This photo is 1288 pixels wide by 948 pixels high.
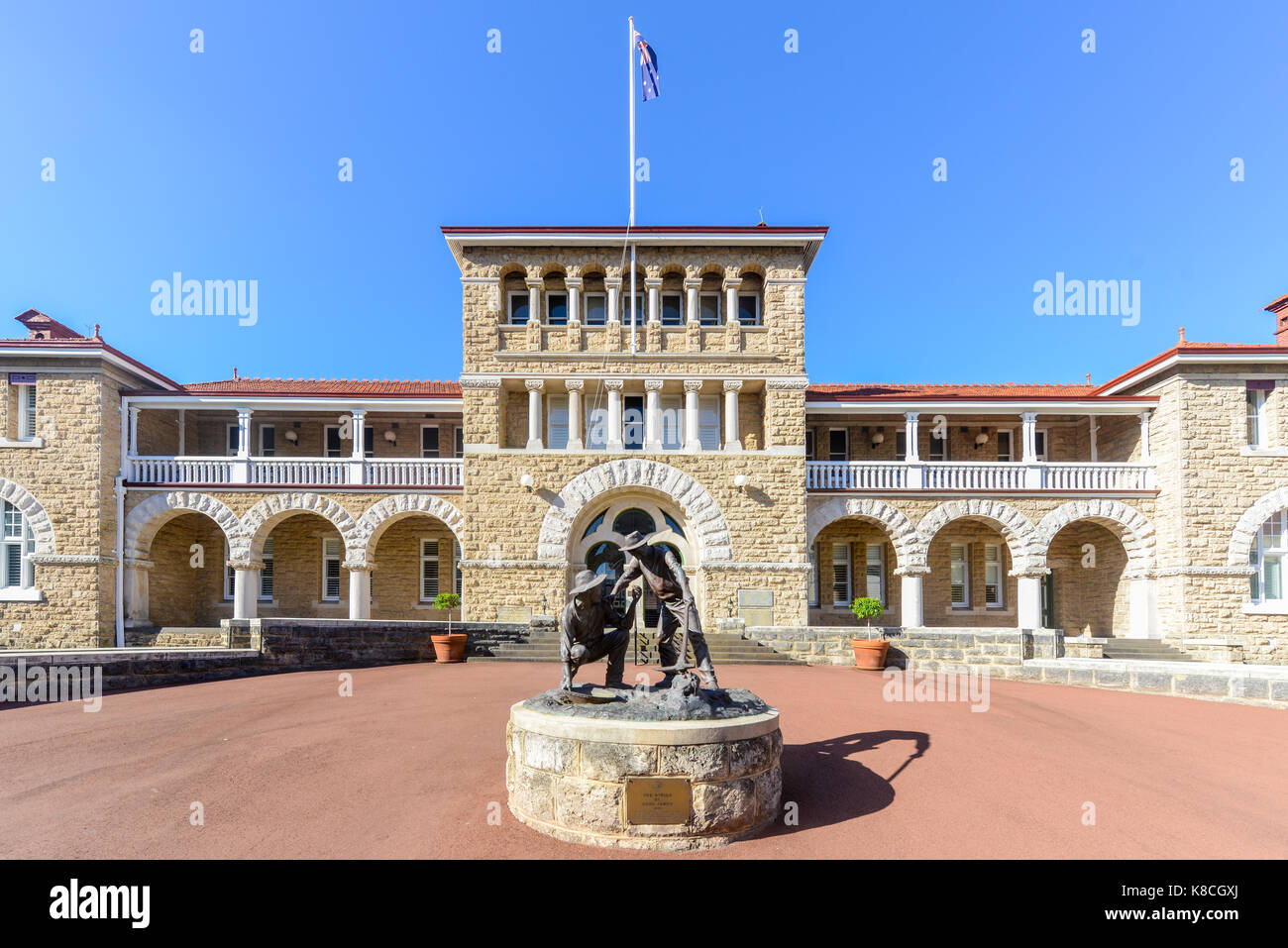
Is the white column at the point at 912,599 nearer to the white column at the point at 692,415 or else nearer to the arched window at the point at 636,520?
the white column at the point at 692,415

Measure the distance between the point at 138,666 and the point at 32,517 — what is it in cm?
858

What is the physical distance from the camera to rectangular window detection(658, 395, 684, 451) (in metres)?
17.8

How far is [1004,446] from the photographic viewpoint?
2006cm

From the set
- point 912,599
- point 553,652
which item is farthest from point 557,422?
point 912,599

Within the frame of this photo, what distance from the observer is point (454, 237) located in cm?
1702

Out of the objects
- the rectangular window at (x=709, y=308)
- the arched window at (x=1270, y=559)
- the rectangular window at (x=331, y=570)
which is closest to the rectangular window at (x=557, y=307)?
the rectangular window at (x=709, y=308)

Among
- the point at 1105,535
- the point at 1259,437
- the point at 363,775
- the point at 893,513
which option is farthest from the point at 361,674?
the point at 1259,437

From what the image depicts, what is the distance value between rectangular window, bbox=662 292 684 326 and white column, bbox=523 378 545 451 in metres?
3.96

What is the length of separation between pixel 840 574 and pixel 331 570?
1553 cm

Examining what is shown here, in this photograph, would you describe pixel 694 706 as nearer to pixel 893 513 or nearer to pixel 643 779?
pixel 643 779

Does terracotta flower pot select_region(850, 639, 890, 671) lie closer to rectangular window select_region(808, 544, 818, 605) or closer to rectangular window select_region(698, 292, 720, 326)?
rectangular window select_region(808, 544, 818, 605)

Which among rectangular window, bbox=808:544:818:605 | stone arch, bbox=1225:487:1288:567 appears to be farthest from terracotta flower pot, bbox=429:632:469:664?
stone arch, bbox=1225:487:1288:567

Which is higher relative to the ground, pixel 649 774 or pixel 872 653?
pixel 649 774

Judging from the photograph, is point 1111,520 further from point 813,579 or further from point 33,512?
point 33,512
